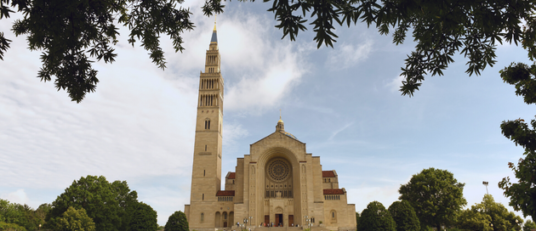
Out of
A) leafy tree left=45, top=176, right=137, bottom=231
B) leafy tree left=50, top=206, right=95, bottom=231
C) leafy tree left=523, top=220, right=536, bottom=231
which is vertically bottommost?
leafy tree left=523, top=220, right=536, bottom=231

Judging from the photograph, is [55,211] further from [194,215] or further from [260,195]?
[260,195]

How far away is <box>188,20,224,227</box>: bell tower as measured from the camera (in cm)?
4612

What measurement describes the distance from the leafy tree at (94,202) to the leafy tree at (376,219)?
2896cm

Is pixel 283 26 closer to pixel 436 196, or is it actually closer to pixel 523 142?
pixel 523 142

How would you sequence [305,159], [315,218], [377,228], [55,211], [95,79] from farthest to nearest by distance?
[305,159]
[315,218]
[55,211]
[377,228]
[95,79]

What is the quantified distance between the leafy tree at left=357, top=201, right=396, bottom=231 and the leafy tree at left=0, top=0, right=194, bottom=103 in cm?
2690

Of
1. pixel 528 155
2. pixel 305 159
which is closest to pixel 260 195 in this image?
pixel 305 159

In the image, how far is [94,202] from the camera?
3884 cm

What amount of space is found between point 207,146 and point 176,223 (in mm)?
19462

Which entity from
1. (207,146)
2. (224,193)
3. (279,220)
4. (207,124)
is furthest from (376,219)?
(207,124)

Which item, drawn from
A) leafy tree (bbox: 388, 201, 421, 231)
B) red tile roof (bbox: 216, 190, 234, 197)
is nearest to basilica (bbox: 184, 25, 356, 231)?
red tile roof (bbox: 216, 190, 234, 197)

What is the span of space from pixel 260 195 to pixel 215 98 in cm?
1695

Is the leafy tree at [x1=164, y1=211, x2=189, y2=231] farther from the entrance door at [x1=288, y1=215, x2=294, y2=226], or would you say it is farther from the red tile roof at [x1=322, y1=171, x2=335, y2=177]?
the red tile roof at [x1=322, y1=171, x2=335, y2=177]

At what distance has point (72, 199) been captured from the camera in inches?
1497
